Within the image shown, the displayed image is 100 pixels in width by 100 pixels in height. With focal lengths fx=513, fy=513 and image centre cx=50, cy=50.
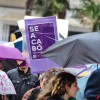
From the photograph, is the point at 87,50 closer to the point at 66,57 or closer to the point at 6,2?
the point at 66,57

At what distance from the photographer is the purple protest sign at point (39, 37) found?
20.8ft

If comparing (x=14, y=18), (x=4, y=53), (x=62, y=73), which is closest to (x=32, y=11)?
(x=14, y=18)

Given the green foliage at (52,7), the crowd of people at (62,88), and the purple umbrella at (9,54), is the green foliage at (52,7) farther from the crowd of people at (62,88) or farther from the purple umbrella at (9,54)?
the crowd of people at (62,88)

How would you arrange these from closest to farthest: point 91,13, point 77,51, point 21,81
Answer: point 77,51
point 21,81
point 91,13

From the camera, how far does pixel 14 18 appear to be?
88.5ft

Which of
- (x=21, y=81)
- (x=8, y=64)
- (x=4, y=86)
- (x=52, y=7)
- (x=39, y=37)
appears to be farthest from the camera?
(x=52, y=7)

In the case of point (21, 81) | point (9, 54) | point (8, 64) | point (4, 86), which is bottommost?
point (8, 64)

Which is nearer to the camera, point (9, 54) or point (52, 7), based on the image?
point (9, 54)

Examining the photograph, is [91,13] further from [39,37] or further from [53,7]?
[39,37]

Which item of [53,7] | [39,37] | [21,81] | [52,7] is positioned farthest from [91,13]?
[39,37]

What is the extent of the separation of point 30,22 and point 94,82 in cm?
342

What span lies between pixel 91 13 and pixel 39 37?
17.0 metres

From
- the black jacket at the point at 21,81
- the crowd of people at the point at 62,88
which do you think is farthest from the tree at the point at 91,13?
the crowd of people at the point at 62,88

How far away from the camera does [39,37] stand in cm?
639
